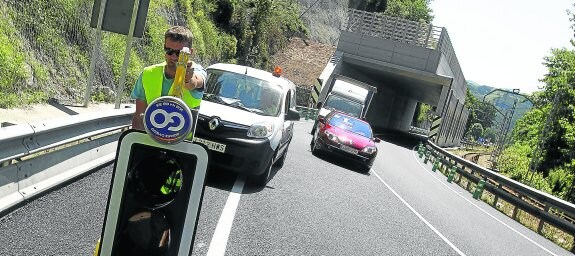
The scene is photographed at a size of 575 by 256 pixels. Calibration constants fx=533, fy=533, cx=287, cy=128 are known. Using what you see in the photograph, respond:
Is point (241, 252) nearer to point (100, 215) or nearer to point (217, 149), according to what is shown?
point (100, 215)

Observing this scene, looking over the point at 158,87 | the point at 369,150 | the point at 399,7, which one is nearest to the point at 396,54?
the point at 369,150

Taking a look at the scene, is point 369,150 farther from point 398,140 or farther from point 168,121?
point 398,140

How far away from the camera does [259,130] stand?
813 cm

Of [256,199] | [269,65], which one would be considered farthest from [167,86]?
[269,65]

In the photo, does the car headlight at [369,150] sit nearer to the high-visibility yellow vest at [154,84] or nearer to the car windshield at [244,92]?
the car windshield at [244,92]

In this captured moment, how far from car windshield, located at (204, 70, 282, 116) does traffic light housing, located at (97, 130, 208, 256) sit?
5866mm

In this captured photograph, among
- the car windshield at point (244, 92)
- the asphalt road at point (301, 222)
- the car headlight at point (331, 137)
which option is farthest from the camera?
the car headlight at point (331, 137)

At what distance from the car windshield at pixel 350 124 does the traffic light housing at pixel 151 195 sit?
44.5ft

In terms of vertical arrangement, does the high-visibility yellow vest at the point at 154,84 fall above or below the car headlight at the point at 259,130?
above

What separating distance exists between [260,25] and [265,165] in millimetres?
29964

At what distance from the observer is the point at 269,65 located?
43.0 metres

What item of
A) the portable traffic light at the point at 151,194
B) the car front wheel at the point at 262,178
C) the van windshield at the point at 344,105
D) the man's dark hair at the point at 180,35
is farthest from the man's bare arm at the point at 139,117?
the van windshield at the point at 344,105

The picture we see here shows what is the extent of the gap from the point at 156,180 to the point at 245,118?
210 inches

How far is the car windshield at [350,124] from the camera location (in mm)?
16469
